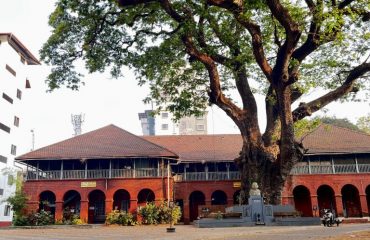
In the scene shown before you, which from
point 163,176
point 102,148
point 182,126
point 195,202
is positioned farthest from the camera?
point 182,126

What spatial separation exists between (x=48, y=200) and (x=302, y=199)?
2010cm

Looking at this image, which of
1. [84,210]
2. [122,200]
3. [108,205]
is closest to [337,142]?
[122,200]

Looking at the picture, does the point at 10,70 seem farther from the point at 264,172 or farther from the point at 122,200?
the point at 264,172

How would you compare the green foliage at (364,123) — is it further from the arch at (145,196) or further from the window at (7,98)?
the window at (7,98)

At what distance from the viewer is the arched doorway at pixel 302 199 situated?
2992cm

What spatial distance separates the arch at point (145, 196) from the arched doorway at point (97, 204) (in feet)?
9.39

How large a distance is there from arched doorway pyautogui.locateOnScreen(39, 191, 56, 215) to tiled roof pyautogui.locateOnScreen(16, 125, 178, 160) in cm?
350

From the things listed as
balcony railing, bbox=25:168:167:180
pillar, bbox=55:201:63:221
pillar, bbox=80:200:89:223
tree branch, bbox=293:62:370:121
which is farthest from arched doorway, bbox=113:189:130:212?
tree branch, bbox=293:62:370:121

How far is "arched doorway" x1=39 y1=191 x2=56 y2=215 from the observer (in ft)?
94.6

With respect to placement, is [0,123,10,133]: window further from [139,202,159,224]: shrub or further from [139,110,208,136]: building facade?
[139,110,208,136]: building facade

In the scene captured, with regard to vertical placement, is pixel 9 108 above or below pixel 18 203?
above

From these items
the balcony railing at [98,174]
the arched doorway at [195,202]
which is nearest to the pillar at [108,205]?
the balcony railing at [98,174]

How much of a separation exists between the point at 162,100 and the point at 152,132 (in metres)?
64.2

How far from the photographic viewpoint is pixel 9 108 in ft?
113
